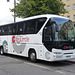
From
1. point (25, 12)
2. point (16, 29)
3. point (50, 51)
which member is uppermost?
point (25, 12)

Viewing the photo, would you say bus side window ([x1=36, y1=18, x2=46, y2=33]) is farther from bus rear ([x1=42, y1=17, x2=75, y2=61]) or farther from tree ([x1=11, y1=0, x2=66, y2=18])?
tree ([x1=11, y1=0, x2=66, y2=18])

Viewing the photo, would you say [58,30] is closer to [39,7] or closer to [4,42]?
[4,42]

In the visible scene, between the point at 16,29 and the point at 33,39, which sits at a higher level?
the point at 16,29

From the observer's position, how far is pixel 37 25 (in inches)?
389

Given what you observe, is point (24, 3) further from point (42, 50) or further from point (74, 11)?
A: point (74, 11)

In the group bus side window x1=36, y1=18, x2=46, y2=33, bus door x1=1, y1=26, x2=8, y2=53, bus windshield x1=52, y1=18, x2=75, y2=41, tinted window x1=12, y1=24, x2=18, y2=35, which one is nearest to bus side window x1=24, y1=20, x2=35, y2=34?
bus side window x1=36, y1=18, x2=46, y2=33

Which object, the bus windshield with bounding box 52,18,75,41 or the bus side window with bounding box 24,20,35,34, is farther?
the bus side window with bounding box 24,20,35,34

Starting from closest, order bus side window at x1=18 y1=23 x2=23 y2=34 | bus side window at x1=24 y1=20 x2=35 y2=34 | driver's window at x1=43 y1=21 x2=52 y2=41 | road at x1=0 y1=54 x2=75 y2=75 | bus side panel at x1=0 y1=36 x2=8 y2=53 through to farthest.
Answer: road at x1=0 y1=54 x2=75 y2=75, driver's window at x1=43 y1=21 x2=52 y2=41, bus side window at x1=24 y1=20 x2=35 y2=34, bus side window at x1=18 y1=23 x2=23 y2=34, bus side panel at x1=0 y1=36 x2=8 y2=53

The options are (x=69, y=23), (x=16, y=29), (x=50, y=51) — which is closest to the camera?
(x=50, y=51)

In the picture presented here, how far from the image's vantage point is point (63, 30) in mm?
9000

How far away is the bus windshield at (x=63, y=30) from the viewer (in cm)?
876

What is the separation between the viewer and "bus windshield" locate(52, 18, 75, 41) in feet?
28.7

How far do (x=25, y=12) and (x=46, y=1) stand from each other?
3.22 metres

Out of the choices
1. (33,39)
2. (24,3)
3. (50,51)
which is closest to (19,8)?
(24,3)
